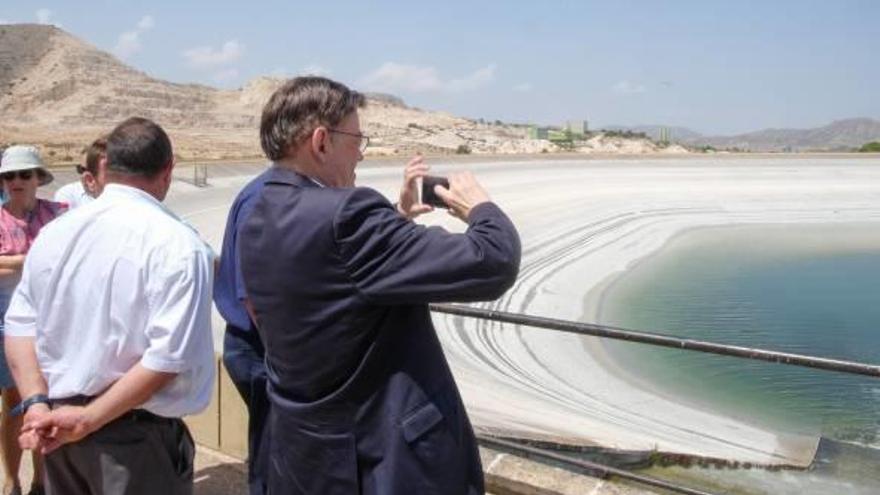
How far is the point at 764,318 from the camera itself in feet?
63.6

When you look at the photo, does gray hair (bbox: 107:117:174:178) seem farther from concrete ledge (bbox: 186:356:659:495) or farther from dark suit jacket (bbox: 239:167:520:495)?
concrete ledge (bbox: 186:356:659:495)

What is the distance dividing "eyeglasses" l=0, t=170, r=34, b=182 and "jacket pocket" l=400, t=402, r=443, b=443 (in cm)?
253

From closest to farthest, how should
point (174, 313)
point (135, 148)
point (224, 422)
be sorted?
point (174, 313)
point (135, 148)
point (224, 422)

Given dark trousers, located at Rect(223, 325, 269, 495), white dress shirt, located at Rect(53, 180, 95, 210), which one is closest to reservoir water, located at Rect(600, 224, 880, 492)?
white dress shirt, located at Rect(53, 180, 95, 210)

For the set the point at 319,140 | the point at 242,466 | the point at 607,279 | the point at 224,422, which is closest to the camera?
the point at 319,140

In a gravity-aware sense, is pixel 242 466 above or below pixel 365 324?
below

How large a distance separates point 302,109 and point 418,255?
0.48 metres

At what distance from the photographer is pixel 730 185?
1783 inches

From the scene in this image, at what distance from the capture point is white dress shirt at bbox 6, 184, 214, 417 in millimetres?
2277

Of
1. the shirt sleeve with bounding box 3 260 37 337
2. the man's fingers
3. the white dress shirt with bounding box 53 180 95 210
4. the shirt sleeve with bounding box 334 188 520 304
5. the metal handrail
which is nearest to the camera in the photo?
the shirt sleeve with bounding box 334 188 520 304

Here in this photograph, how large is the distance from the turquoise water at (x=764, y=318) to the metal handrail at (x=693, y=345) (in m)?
9.06

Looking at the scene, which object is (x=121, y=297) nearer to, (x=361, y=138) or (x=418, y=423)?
(x=361, y=138)

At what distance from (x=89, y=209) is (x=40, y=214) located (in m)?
1.62

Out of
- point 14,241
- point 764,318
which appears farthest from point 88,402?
point 764,318
